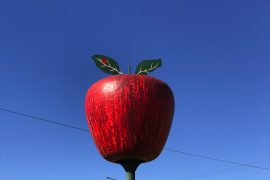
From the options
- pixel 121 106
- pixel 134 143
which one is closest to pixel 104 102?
pixel 121 106

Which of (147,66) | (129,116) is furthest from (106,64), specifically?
(129,116)

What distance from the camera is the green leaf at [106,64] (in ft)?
12.2

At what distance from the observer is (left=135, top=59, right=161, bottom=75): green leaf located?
3.75 m

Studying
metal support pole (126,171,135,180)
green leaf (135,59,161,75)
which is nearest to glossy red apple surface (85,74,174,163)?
metal support pole (126,171,135,180)

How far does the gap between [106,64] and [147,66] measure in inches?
13.6

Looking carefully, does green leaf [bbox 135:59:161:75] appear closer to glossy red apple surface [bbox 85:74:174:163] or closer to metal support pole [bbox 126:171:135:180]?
glossy red apple surface [bbox 85:74:174:163]

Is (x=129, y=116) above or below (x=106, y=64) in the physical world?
below

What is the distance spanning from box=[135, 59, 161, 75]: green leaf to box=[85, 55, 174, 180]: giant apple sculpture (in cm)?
22

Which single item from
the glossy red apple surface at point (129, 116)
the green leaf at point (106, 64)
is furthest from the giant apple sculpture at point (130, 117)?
the green leaf at point (106, 64)

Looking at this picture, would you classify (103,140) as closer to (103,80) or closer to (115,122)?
(115,122)

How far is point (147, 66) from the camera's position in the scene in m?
3.76

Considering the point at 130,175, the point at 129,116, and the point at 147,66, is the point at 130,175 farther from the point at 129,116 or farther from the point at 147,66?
the point at 147,66

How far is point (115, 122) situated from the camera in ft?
11.0

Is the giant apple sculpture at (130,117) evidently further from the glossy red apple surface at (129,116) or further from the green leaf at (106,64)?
the green leaf at (106,64)
